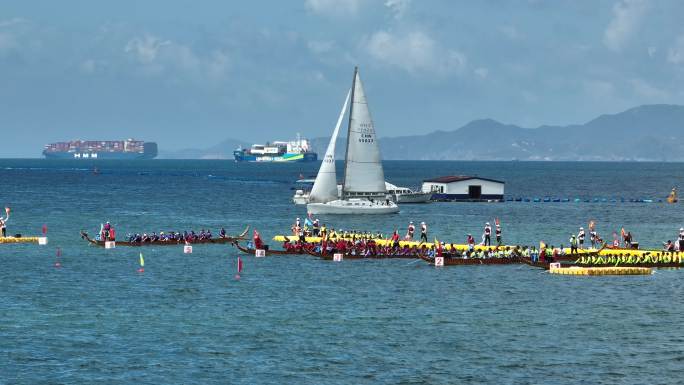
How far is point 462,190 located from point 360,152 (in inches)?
1913

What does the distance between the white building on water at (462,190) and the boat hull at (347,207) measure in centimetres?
4098

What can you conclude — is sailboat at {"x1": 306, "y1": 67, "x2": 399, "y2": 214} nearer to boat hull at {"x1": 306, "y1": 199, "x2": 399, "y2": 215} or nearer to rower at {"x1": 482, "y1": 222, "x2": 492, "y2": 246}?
boat hull at {"x1": 306, "y1": 199, "x2": 399, "y2": 215}

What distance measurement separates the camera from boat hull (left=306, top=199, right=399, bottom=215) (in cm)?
13538

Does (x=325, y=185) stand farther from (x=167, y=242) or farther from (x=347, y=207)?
(x=167, y=242)

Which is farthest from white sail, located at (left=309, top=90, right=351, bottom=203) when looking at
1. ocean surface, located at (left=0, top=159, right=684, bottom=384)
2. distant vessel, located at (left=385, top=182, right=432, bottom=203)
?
ocean surface, located at (left=0, top=159, right=684, bottom=384)

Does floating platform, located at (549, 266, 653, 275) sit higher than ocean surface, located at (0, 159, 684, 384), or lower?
higher

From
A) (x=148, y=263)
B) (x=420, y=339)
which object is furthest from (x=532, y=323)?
(x=148, y=263)

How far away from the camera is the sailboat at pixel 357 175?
133 metres

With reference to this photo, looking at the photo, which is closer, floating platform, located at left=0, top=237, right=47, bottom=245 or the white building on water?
floating platform, located at left=0, top=237, right=47, bottom=245

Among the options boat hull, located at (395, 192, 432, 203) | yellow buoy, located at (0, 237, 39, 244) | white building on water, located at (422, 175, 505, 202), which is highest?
white building on water, located at (422, 175, 505, 202)

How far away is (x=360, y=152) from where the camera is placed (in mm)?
134875

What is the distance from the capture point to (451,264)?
84938mm

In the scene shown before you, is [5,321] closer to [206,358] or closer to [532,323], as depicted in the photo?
[206,358]

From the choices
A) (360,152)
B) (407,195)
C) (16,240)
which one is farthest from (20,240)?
(407,195)
